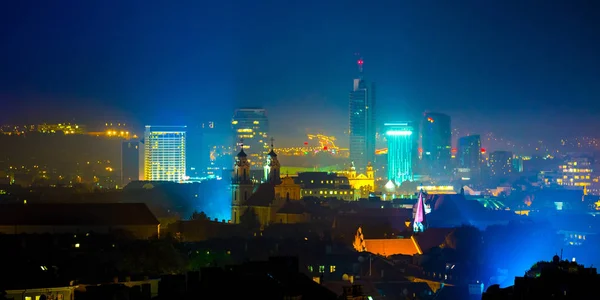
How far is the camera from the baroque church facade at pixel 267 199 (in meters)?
114

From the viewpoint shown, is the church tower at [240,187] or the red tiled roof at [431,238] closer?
the red tiled roof at [431,238]

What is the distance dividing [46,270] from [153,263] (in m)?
11.1

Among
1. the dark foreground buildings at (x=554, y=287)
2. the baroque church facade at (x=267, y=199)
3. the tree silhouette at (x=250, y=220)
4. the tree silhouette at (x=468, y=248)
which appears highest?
the baroque church facade at (x=267, y=199)

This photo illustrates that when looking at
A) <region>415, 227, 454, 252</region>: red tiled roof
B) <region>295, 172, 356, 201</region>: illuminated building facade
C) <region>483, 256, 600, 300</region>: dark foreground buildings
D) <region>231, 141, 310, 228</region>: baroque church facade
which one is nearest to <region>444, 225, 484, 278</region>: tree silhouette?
<region>415, 227, 454, 252</region>: red tiled roof

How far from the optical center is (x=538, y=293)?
113ft

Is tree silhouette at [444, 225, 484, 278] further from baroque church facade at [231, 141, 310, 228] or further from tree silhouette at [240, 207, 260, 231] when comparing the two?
tree silhouette at [240, 207, 260, 231]

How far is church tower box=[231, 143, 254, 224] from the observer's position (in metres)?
120

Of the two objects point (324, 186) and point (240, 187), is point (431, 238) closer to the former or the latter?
point (240, 187)

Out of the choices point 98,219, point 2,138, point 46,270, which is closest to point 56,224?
point 98,219

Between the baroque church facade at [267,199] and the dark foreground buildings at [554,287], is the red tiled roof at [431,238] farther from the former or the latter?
the dark foreground buildings at [554,287]

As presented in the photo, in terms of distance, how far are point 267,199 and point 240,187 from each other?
15.6ft

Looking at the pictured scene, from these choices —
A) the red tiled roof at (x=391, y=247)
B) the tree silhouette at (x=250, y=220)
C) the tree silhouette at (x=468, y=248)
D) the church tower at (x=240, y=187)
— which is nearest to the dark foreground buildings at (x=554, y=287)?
the tree silhouette at (x=468, y=248)

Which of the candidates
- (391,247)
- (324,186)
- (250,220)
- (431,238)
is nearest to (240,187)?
(250,220)

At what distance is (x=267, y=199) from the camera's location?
387 ft
